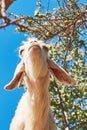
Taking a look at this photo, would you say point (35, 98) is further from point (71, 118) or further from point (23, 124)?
point (71, 118)

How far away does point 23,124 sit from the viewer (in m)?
3.48

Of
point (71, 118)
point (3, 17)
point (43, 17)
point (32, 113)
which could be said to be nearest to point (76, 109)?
point (71, 118)

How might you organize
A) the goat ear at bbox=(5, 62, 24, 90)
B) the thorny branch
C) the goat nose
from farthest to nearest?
1. the thorny branch
2. the goat ear at bbox=(5, 62, 24, 90)
3. the goat nose

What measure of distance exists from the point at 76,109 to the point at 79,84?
815 millimetres

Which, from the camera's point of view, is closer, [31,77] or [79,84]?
[31,77]

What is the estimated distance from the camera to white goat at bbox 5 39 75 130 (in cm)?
312

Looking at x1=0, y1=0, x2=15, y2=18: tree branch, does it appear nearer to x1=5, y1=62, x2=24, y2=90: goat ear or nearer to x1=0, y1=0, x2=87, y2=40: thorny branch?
x1=0, y1=0, x2=87, y2=40: thorny branch

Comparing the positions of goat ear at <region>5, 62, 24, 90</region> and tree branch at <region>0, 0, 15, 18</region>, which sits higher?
tree branch at <region>0, 0, 15, 18</region>

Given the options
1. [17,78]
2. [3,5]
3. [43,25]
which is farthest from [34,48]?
[43,25]

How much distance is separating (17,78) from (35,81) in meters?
0.23

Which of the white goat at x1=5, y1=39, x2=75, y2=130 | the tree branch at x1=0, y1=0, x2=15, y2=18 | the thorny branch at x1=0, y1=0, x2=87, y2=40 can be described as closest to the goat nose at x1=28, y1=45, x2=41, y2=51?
the white goat at x1=5, y1=39, x2=75, y2=130

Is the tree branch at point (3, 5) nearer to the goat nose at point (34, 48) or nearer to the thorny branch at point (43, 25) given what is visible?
the thorny branch at point (43, 25)

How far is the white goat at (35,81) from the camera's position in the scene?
3.12 metres

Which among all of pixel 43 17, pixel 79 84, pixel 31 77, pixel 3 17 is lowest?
pixel 31 77
